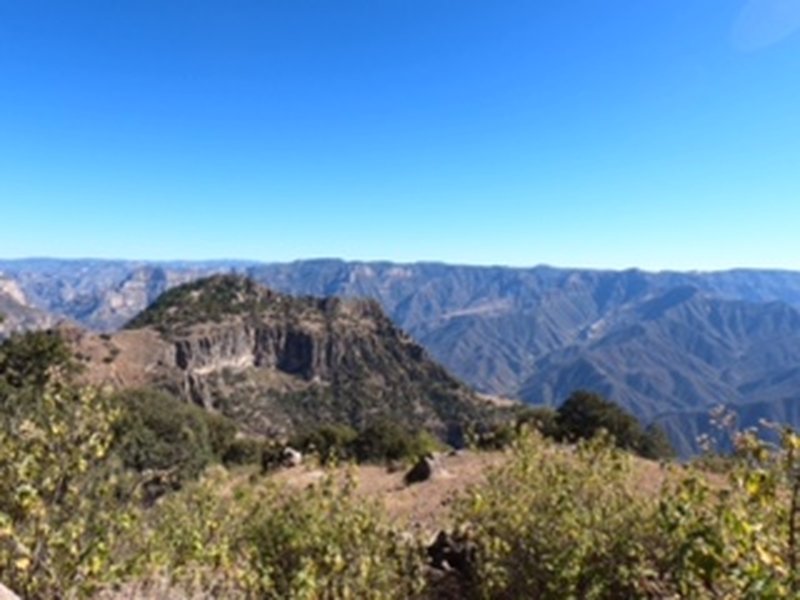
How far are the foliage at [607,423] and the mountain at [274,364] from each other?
3015 inches

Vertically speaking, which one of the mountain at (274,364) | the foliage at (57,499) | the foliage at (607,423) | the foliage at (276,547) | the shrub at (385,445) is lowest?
the mountain at (274,364)

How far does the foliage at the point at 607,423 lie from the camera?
49.2 metres

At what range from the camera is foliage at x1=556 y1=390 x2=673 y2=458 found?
161ft

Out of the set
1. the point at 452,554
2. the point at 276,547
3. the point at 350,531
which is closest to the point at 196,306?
the point at 452,554

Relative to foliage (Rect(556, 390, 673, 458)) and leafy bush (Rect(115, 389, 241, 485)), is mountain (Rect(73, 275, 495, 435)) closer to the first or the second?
leafy bush (Rect(115, 389, 241, 485))

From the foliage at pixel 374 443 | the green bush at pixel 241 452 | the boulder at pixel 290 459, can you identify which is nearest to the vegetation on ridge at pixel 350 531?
the boulder at pixel 290 459

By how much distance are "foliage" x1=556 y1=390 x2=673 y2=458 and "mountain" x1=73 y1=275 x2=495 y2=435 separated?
76.6 m

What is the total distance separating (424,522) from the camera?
19219 millimetres

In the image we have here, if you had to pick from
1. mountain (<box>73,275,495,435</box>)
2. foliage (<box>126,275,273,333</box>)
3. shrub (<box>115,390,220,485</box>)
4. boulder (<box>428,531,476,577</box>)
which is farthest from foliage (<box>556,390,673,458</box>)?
foliage (<box>126,275,273,333</box>)

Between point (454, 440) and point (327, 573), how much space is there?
133 metres

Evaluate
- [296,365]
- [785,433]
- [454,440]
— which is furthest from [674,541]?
[296,365]

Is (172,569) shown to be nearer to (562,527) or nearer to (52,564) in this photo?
(52,564)

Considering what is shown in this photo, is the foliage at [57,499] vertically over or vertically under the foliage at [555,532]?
over

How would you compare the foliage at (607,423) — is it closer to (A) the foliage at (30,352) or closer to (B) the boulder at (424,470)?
(B) the boulder at (424,470)
